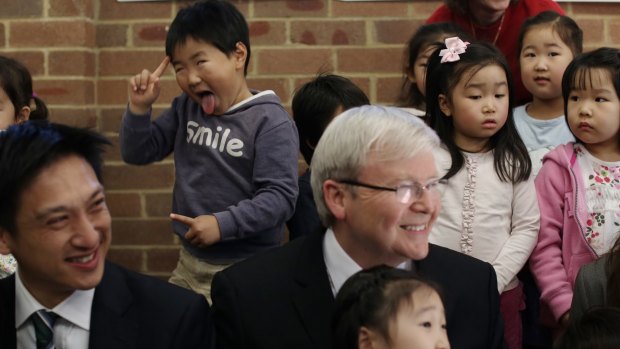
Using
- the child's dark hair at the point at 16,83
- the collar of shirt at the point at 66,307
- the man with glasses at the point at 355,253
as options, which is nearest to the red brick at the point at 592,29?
the man with glasses at the point at 355,253

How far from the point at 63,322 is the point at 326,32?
2.31m

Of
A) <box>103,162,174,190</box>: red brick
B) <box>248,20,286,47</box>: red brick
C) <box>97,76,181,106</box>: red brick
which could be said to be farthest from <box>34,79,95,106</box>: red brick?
<box>248,20,286,47</box>: red brick

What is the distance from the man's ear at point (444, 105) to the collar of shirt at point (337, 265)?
98 cm

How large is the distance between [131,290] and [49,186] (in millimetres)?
337

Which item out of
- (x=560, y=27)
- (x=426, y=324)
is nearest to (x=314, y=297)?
(x=426, y=324)

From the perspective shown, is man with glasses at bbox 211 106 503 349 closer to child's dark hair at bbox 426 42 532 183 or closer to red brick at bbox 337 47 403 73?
child's dark hair at bbox 426 42 532 183

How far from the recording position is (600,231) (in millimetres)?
3232

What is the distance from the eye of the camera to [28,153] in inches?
87.8

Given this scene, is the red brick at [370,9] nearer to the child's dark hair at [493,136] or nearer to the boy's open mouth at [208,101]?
the child's dark hair at [493,136]

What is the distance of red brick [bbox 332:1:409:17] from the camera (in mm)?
4301

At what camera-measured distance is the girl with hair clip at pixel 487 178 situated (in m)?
3.27

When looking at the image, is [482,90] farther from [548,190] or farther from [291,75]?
[291,75]

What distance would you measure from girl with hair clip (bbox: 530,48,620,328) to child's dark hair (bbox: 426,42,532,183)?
14cm

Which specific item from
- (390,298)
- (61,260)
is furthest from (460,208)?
(61,260)
